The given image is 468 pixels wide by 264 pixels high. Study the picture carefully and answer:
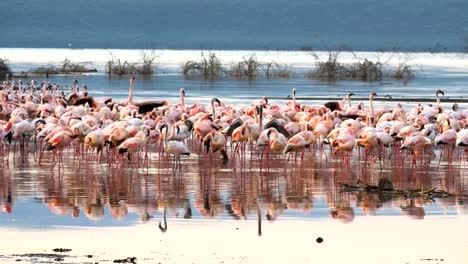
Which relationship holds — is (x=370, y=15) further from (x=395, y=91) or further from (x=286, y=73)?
(x=395, y=91)

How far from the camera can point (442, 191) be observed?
14.7 m

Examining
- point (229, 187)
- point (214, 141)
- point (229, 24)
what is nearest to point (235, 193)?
point (229, 187)

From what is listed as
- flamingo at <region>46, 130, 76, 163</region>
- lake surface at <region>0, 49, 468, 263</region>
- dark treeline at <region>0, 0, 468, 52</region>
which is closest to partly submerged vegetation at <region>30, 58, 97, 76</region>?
lake surface at <region>0, 49, 468, 263</region>

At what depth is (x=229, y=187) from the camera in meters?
15.5

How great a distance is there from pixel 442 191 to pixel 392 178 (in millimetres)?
1922

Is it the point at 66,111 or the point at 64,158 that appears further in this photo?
the point at 66,111

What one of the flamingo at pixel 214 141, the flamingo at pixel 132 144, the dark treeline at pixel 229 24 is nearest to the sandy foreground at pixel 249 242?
the flamingo at pixel 132 144

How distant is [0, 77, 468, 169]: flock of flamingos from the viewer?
687 inches

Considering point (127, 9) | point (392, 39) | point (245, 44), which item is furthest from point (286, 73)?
point (127, 9)

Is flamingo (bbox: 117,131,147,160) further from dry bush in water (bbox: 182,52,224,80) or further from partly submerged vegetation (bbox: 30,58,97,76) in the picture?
partly submerged vegetation (bbox: 30,58,97,76)

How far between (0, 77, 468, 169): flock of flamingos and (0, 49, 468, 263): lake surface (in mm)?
224

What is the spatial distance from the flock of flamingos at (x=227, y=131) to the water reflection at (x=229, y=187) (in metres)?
0.25

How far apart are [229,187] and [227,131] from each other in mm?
3819

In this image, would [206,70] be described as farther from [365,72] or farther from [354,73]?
[365,72]
